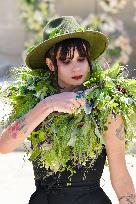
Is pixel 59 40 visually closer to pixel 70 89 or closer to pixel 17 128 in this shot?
pixel 70 89

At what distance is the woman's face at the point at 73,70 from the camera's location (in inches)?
114

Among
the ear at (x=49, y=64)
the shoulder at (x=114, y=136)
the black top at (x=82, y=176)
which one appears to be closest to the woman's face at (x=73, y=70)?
the ear at (x=49, y=64)

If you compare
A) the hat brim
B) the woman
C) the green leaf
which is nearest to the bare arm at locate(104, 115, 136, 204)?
the woman

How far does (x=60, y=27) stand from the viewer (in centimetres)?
299

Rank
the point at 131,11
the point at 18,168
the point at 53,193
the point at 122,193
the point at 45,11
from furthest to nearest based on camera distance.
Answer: the point at 131,11 < the point at 45,11 < the point at 18,168 < the point at 53,193 < the point at 122,193

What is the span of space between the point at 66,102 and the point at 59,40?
13.7 inches

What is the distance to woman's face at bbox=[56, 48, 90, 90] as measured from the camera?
2896 millimetres


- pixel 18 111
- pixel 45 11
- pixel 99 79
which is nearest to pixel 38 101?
pixel 18 111

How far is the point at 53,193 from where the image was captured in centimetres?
295

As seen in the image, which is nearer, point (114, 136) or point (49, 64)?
point (114, 136)

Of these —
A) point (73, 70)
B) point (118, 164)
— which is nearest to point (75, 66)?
point (73, 70)

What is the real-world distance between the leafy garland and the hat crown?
8.8 inches

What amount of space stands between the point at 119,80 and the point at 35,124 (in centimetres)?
49

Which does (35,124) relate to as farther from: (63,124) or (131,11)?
(131,11)
